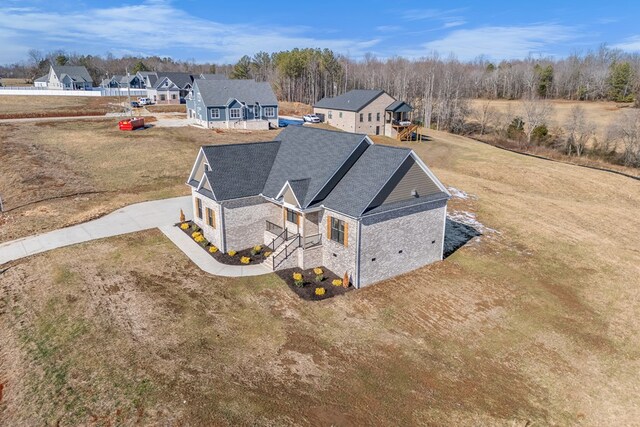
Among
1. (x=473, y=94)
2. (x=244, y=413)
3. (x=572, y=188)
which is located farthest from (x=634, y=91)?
(x=244, y=413)

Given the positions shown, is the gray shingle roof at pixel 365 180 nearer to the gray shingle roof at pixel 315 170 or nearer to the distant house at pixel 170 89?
the gray shingle roof at pixel 315 170

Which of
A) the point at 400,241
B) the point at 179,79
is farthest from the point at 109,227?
the point at 179,79

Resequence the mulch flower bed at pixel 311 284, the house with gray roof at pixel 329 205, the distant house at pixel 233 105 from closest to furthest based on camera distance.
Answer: the mulch flower bed at pixel 311 284 → the house with gray roof at pixel 329 205 → the distant house at pixel 233 105

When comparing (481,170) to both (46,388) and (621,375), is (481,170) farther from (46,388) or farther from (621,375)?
(46,388)

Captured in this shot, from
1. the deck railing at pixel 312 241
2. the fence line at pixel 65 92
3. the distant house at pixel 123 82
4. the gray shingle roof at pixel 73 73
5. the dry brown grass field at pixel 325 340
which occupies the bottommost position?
the dry brown grass field at pixel 325 340

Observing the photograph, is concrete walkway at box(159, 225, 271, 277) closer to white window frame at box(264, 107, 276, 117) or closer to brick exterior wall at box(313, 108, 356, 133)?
brick exterior wall at box(313, 108, 356, 133)

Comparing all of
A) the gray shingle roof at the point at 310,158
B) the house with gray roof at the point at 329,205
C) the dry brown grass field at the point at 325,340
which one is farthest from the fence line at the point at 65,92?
the house with gray roof at the point at 329,205
